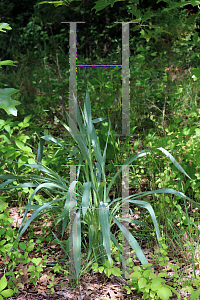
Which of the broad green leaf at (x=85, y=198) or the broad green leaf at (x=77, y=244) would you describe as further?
the broad green leaf at (x=77, y=244)

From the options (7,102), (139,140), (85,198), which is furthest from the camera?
(139,140)

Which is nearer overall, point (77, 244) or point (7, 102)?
point (7, 102)

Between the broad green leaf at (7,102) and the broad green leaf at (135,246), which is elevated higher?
the broad green leaf at (7,102)

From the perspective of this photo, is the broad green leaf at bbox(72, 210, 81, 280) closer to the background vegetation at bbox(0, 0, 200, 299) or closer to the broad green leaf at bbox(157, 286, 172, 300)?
the background vegetation at bbox(0, 0, 200, 299)

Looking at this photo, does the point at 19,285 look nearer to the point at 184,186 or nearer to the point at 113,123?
the point at 184,186

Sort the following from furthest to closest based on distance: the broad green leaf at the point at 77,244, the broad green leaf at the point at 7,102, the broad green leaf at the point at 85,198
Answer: the broad green leaf at the point at 77,244 → the broad green leaf at the point at 85,198 → the broad green leaf at the point at 7,102

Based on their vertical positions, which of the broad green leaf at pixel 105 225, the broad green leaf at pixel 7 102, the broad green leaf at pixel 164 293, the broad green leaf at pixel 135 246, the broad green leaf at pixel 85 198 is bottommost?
the broad green leaf at pixel 164 293

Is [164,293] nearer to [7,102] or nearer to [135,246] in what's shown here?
[135,246]

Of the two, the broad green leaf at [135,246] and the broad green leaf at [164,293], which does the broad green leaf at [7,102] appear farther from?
the broad green leaf at [164,293]

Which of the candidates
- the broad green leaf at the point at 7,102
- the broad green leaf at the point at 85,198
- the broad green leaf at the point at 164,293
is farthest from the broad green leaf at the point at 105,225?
the broad green leaf at the point at 7,102

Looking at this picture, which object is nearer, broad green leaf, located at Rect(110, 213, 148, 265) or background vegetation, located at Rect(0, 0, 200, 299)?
broad green leaf, located at Rect(110, 213, 148, 265)

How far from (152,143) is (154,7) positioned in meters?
4.72

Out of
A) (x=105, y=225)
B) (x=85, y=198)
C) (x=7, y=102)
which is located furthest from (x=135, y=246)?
(x=7, y=102)

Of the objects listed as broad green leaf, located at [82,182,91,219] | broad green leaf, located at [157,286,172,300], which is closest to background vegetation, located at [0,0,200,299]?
broad green leaf, located at [157,286,172,300]
